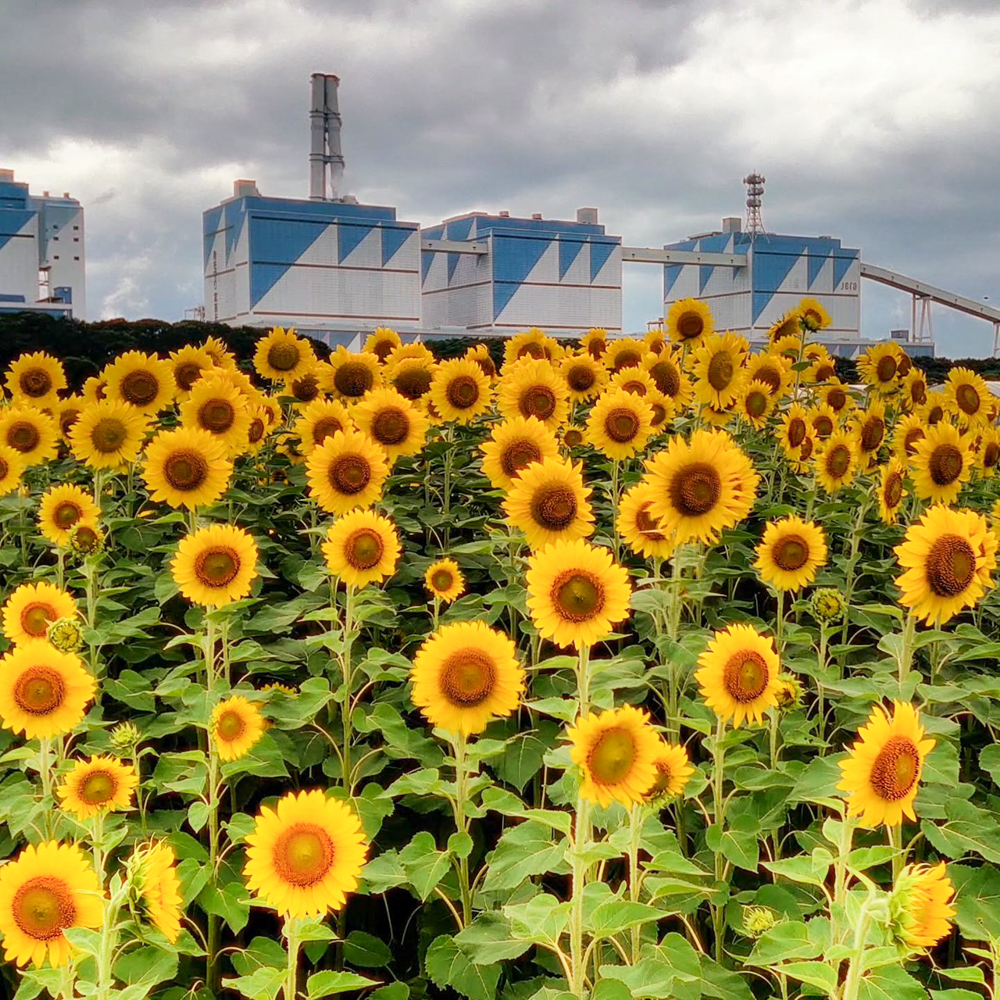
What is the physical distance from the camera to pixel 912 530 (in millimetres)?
1841

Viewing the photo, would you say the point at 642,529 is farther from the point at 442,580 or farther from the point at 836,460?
the point at 836,460

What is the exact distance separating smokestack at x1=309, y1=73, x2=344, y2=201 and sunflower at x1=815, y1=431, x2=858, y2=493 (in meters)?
35.7

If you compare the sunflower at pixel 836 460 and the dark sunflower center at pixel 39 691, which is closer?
the dark sunflower center at pixel 39 691

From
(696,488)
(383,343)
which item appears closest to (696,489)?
(696,488)

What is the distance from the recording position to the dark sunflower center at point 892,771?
Answer: 141 cm

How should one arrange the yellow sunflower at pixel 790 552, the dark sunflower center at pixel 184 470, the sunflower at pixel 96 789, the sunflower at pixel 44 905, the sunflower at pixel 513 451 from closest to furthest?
the sunflower at pixel 44 905 → the sunflower at pixel 96 789 → the yellow sunflower at pixel 790 552 → the sunflower at pixel 513 451 → the dark sunflower center at pixel 184 470

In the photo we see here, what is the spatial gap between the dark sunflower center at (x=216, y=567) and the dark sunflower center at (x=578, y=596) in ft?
2.65

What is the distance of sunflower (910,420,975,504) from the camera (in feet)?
8.84

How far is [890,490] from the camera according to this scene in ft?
→ 9.11

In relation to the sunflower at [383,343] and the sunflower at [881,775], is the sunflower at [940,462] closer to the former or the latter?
the sunflower at [881,775]

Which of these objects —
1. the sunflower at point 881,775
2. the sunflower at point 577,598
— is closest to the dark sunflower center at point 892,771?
the sunflower at point 881,775

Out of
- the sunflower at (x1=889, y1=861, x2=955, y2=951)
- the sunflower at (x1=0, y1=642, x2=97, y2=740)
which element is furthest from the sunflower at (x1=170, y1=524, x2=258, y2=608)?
the sunflower at (x1=889, y1=861, x2=955, y2=951)

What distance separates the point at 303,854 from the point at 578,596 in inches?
21.2

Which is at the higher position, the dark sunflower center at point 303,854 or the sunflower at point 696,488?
the sunflower at point 696,488
